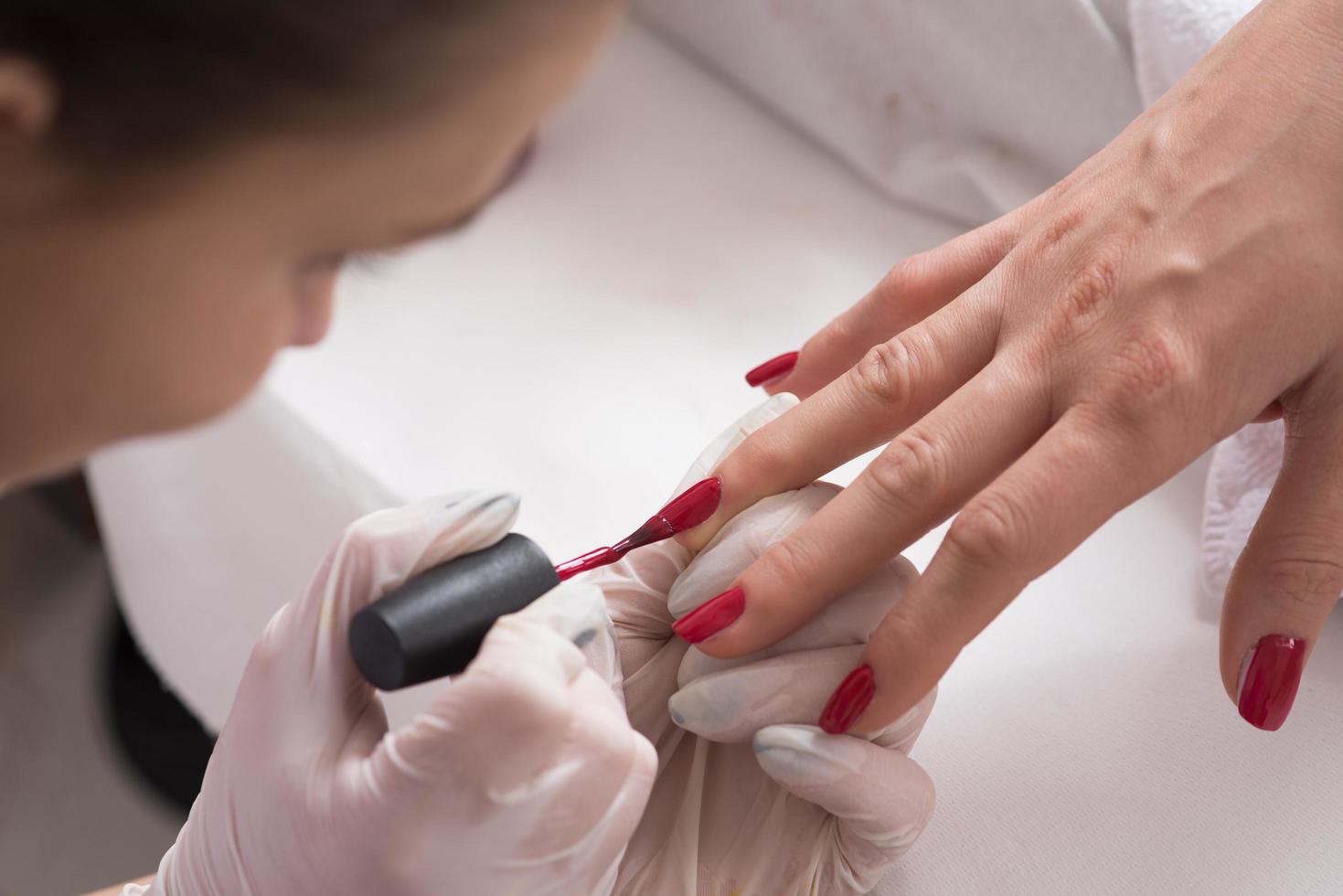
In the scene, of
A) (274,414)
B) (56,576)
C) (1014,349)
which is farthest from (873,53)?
(56,576)

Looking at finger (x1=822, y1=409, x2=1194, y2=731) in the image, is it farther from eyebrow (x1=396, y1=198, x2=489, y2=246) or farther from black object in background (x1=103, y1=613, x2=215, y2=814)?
black object in background (x1=103, y1=613, x2=215, y2=814)

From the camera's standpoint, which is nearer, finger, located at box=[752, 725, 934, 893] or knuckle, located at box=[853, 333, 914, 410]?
finger, located at box=[752, 725, 934, 893]

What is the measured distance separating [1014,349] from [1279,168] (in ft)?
0.71

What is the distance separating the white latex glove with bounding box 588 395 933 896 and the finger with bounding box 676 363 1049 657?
0.08 feet

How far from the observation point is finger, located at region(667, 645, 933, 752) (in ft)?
2.21

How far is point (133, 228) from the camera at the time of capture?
406 mm

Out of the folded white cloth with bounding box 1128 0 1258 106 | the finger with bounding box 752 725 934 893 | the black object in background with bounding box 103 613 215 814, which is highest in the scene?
the folded white cloth with bounding box 1128 0 1258 106

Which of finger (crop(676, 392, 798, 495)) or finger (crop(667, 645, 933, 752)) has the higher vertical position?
finger (crop(676, 392, 798, 495))

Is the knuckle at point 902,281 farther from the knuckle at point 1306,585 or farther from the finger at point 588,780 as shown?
the finger at point 588,780

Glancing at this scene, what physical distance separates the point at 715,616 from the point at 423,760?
203mm

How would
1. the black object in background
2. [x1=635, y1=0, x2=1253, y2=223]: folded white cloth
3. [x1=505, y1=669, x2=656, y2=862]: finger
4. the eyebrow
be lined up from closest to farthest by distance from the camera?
1. the eyebrow
2. [x1=505, y1=669, x2=656, y2=862]: finger
3. [x1=635, y1=0, x2=1253, y2=223]: folded white cloth
4. the black object in background

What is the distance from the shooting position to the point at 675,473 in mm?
1046

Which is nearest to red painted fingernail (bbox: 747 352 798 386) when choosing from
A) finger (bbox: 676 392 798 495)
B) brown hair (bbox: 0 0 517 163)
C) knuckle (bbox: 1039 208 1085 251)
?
finger (bbox: 676 392 798 495)

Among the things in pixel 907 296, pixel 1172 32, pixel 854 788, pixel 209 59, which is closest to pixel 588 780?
pixel 854 788
